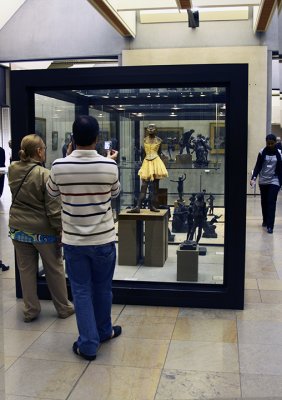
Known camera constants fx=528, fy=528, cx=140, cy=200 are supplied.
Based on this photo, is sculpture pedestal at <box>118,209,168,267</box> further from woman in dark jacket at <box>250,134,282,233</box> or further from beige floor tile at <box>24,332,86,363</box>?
woman in dark jacket at <box>250,134,282,233</box>

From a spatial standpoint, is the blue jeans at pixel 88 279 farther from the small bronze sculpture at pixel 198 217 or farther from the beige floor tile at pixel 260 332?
the small bronze sculpture at pixel 198 217

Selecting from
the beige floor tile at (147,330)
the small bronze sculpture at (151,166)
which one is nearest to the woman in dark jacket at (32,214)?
the beige floor tile at (147,330)

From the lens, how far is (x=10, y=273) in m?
6.68

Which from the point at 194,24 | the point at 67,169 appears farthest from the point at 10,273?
the point at 194,24

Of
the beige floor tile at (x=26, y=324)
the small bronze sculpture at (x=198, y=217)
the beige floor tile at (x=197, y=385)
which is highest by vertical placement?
the small bronze sculpture at (x=198, y=217)

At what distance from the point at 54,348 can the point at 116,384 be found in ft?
2.79

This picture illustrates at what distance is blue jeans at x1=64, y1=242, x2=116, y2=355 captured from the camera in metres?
3.91

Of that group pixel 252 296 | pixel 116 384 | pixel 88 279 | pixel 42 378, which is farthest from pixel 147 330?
pixel 252 296

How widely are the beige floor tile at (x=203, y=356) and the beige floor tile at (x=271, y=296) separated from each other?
1.35 meters

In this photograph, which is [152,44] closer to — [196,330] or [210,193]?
[210,193]

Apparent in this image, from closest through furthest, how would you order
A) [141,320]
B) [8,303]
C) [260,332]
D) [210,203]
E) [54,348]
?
1. [54,348]
2. [260,332]
3. [141,320]
4. [8,303]
5. [210,203]

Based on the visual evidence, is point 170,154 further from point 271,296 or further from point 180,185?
point 271,296

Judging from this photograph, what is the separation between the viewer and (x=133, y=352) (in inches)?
162

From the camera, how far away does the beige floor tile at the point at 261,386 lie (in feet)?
11.2
